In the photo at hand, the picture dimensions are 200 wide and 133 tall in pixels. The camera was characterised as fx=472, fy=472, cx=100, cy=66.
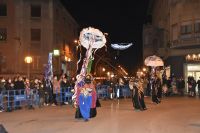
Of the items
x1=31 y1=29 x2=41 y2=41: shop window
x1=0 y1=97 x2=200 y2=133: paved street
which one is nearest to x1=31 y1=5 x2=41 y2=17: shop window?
x1=31 y1=29 x2=41 y2=41: shop window

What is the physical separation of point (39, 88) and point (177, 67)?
69.3 feet

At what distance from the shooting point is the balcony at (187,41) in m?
44.6

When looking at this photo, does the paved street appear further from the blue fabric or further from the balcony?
the balcony

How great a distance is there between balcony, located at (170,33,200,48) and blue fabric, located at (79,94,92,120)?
A: 26.6m

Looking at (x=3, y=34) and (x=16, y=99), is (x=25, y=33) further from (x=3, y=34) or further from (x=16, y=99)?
(x=16, y=99)

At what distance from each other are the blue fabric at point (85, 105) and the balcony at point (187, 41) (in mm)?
26576

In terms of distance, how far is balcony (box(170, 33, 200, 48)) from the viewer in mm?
44597

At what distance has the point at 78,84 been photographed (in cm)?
2028

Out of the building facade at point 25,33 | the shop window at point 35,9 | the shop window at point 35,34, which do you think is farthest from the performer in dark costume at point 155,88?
the shop window at point 35,9

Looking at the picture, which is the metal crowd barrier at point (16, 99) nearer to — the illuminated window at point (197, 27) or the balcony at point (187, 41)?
the balcony at point (187, 41)

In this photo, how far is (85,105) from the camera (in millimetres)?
19922

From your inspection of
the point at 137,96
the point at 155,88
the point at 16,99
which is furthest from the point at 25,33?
the point at 137,96

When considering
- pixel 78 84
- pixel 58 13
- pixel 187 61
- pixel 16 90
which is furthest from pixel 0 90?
pixel 58 13

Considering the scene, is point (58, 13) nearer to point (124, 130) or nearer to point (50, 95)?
point (50, 95)
